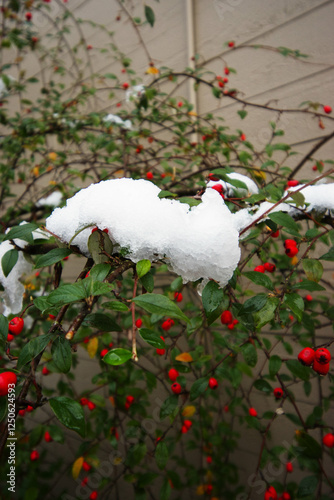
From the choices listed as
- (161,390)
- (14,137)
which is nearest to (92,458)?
(161,390)

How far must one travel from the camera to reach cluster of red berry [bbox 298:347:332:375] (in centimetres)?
64

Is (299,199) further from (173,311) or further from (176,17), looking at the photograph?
(176,17)

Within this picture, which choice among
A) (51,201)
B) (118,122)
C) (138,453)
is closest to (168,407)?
(138,453)

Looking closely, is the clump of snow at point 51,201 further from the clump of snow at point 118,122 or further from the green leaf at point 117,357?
the green leaf at point 117,357

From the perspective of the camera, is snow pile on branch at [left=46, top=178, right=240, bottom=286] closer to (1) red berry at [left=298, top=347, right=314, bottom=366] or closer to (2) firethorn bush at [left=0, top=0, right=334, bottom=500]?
(2) firethorn bush at [left=0, top=0, right=334, bottom=500]

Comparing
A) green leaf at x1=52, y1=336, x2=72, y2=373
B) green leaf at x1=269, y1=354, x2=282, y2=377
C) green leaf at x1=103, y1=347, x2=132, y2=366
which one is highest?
green leaf at x1=103, y1=347, x2=132, y2=366

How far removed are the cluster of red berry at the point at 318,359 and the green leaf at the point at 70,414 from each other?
476 mm

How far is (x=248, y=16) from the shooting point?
5.57 feet

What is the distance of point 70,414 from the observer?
0.49 metres

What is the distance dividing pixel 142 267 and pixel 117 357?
15cm

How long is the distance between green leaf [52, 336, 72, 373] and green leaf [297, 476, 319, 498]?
0.74 meters

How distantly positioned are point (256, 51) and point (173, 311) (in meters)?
1.78

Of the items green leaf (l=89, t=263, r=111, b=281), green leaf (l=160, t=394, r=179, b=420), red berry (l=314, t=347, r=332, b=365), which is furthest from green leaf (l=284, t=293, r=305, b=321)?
green leaf (l=160, t=394, r=179, b=420)

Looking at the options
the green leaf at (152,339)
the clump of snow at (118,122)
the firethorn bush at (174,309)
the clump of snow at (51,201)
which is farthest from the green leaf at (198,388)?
the clump of snow at (118,122)
